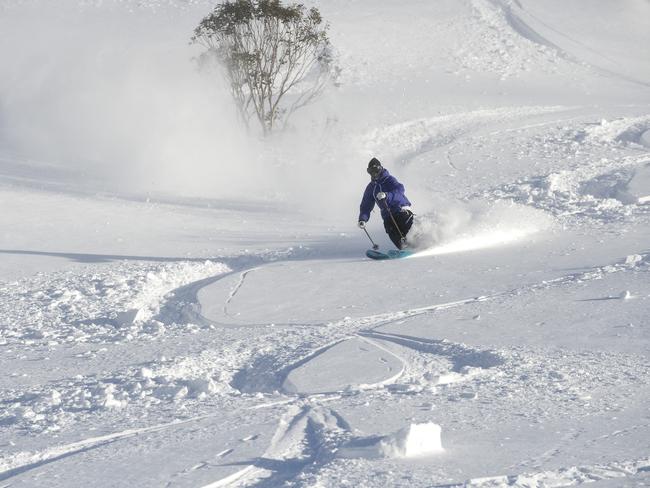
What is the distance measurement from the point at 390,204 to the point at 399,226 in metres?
0.34

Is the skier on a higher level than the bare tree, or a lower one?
lower

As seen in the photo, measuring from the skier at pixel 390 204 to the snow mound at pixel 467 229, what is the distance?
0.57 ft

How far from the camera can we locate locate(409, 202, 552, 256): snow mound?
12.6 meters

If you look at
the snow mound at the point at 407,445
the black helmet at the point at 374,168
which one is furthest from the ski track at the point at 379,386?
the black helmet at the point at 374,168

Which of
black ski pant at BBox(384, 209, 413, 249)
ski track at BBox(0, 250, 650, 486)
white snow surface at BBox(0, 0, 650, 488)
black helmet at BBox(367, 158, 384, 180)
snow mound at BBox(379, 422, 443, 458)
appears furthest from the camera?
black ski pant at BBox(384, 209, 413, 249)

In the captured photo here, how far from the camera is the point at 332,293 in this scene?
1045cm

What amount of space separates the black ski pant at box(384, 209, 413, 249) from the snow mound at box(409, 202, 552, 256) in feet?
0.39

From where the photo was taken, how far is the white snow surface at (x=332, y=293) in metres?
5.57

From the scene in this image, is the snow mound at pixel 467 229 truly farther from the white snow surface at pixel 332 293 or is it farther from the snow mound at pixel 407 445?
the snow mound at pixel 407 445

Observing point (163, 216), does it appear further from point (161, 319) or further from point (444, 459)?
point (444, 459)

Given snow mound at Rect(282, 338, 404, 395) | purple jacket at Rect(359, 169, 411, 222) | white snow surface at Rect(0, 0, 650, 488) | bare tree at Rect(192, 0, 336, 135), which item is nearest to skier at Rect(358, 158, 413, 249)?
purple jacket at Rect(359, 169, 411, 222)

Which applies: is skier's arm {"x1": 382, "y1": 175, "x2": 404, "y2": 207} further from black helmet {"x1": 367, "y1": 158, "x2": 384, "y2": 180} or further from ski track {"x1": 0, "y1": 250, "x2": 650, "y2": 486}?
ski track {"x1": 0, "y1": 250, "x2": 650, "y2": 486}

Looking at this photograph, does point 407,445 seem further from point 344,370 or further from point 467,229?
point 467,229

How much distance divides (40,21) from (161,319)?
36.5m
